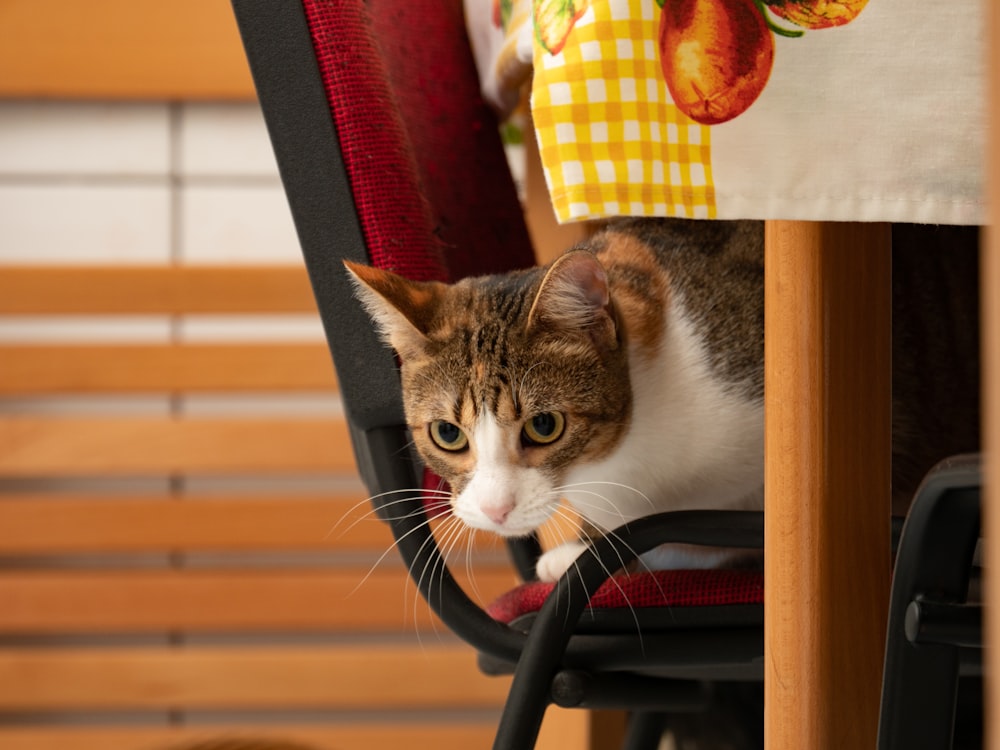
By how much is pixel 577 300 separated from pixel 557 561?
0.23 meters

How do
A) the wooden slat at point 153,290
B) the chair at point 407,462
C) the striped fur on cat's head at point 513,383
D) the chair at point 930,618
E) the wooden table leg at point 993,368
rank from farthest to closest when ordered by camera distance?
1. the wooden slat at point 153,290
2. the striped fur on cat's head at point 513,383
3. the chair at point 407,462
4. the chair at point 930,618
5. the wooden table leg at point 993,368

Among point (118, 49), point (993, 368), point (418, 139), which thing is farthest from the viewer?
point (118, 49)

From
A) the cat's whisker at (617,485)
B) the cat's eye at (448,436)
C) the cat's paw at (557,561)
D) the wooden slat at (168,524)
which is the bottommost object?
the wooden slat at (168,524)

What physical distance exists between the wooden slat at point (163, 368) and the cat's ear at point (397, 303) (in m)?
1.11

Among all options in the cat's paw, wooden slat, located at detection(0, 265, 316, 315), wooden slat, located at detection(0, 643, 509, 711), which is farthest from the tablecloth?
wooden slat, located at detection(0, 643, 509, 711)

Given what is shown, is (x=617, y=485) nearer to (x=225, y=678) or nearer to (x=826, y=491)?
(x=826, y=491)

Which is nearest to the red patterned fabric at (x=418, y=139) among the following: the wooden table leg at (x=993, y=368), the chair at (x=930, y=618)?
the chair at (x=930, y=618)

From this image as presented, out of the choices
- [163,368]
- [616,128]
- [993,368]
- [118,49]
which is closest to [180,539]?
[163,368]

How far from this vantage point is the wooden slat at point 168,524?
6.33 ft

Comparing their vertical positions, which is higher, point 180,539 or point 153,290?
point 153,290

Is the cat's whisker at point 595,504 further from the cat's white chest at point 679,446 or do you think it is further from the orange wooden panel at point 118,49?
the orange wooden panel at point 118,49

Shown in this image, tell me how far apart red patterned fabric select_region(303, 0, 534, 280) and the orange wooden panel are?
0.97 m

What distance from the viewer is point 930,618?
536mm

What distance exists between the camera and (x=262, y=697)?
1.96m
